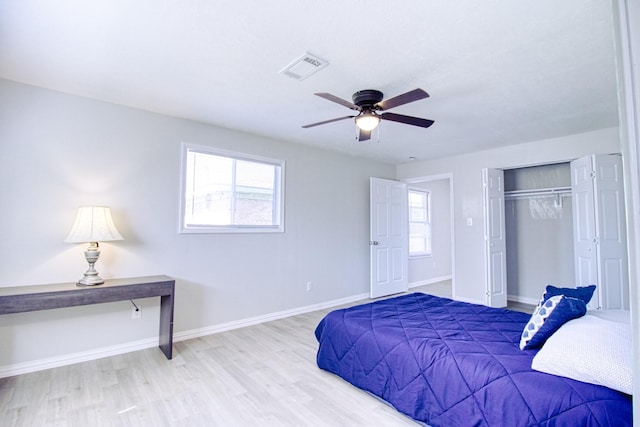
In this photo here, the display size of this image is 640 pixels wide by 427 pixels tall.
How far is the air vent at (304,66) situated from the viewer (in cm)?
236

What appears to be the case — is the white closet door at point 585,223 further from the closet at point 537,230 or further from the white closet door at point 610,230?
the closet at point 537,230

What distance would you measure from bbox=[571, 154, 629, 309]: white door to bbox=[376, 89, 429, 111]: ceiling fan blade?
3.04 metres

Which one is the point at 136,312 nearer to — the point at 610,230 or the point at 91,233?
the point at 91,233

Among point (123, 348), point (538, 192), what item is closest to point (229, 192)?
point (123, 348)

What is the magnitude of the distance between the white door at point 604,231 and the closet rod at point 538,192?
105cm

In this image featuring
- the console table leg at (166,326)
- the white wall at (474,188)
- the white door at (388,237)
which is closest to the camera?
the console table leg at (166,326)

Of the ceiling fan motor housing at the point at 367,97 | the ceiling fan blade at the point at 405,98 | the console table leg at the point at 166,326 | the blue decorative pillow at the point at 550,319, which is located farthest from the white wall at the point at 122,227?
the blue decorative pillow at the point at 550,319

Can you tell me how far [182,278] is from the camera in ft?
11.8

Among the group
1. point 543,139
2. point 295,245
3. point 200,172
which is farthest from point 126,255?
point 543,139

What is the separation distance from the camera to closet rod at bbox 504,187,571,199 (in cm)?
494

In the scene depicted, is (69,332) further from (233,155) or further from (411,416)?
(411,416)

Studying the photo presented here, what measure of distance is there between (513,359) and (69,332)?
3636mm

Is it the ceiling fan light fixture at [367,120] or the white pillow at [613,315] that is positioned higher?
the ceiling fan light fixture at [367,120]

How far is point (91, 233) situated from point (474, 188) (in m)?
5.11
